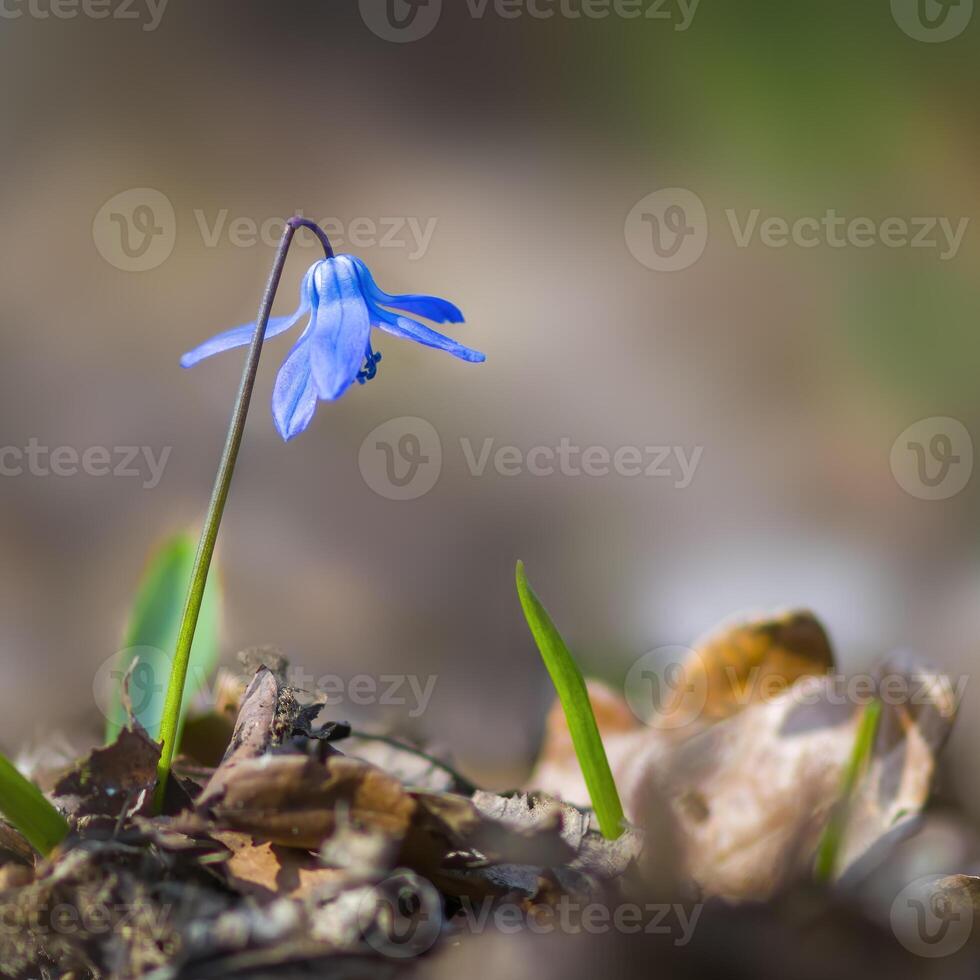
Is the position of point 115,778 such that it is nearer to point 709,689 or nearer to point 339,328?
point 339,328

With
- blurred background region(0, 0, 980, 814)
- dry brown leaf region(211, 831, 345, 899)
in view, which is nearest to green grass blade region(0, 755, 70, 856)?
dry brown leaf region(211, 831, 345, 899)

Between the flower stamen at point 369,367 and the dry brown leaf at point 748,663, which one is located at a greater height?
the flower stamen at point 369,367

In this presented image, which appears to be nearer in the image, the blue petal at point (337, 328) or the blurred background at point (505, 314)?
the blue petal at point (337, 328)

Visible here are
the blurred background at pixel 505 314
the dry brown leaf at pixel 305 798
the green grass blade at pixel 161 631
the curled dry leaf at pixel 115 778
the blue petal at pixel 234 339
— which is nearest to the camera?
the dry brown leaf at pixel 305 798

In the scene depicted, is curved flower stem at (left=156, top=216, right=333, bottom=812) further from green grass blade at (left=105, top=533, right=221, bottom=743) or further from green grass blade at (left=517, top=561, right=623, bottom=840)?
green grass blade at (left=105, top=533, right=221, bottom=743)

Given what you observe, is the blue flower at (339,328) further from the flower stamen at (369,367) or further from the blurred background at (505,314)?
the blurred background at (505,314)

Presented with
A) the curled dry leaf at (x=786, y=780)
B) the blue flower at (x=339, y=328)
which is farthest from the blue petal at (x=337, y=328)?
the curled dry leaf at (x=786, y=780)

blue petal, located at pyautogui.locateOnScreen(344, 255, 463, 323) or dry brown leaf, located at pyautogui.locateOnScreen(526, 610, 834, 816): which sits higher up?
blue petal, located at pyautogui.locateOnScreen(344, 255, 463, 323)

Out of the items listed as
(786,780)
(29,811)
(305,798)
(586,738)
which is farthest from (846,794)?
(29,811)
